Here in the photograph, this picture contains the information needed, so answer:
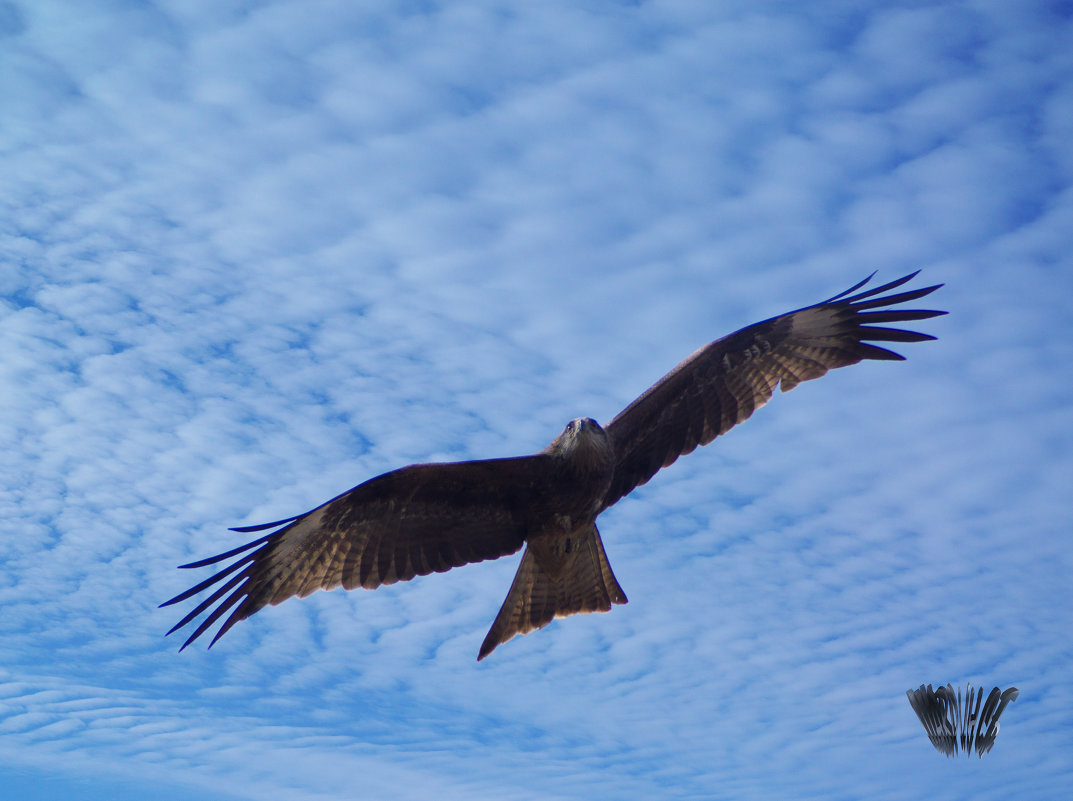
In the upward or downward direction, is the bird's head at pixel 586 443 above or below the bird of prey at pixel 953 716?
above

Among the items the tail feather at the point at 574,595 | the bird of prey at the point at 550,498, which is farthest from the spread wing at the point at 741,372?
the tail feather at the point at 574,595

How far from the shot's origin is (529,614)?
244 inches

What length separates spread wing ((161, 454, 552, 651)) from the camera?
605 cm

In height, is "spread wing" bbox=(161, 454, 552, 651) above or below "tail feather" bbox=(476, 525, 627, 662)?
above

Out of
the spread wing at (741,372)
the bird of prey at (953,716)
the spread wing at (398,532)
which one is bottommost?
the bird of prey at (953,716)

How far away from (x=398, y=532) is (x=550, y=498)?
1230 mm

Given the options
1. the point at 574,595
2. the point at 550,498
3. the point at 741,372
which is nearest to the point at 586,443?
the point at 550,498

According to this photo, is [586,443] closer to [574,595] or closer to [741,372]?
[574,595]

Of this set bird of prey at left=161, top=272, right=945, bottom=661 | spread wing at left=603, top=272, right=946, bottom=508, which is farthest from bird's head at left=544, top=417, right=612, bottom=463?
spread wing at left=603, top=272, right=946, bottom=508

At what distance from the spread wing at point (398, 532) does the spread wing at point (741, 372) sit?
0.81 meters

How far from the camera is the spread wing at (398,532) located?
238 inches

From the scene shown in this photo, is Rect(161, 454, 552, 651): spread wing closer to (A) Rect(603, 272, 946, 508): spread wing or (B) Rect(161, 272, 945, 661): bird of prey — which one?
(B) Rect(161, 272, 945, 661): bird of prey

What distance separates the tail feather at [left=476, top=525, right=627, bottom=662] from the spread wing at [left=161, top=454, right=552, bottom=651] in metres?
0.42

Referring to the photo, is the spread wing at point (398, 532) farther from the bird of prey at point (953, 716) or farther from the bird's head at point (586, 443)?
the bird of prey at point (953, 716)
